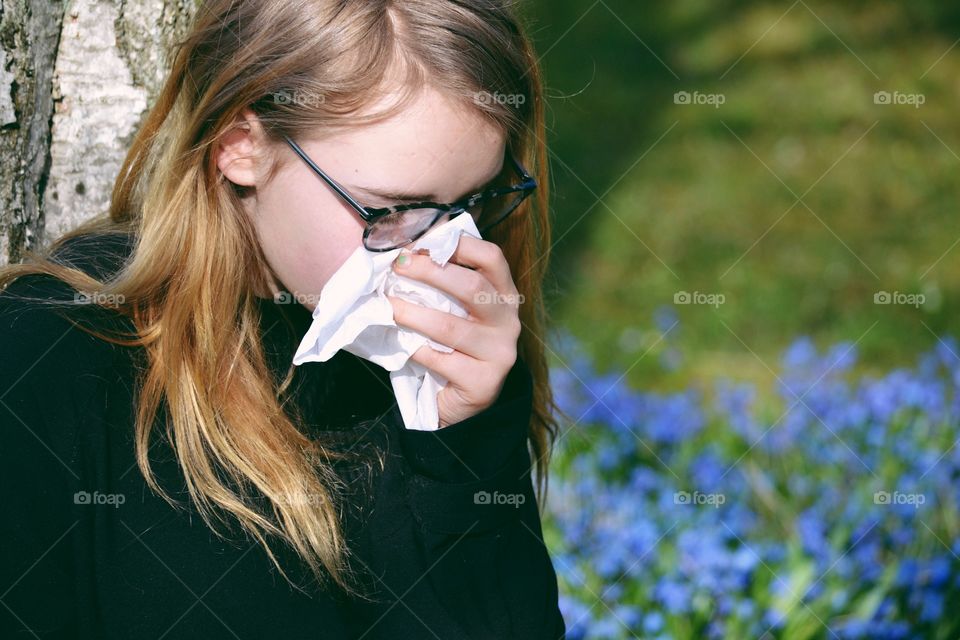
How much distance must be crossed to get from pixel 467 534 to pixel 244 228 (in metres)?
0.62

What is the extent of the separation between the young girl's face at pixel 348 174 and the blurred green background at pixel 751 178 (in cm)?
234

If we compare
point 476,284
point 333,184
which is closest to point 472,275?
point 476,284

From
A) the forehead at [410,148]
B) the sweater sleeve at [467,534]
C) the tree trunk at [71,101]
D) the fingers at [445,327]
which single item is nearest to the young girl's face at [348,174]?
the forehead at [410,148]

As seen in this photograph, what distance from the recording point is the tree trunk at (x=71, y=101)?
179cm

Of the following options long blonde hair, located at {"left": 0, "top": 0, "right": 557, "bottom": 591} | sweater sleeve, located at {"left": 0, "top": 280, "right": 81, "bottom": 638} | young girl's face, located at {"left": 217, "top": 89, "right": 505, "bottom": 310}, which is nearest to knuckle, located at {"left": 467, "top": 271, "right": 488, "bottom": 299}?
young girl's face, located at {"left": 217, "top": 89, "right": 505, "bottom": 310}

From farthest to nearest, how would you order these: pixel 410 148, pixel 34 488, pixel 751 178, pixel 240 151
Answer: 1. pixel 751 178
2. pixel 240 151
3. pixel 410 148
4. pixel 34 488

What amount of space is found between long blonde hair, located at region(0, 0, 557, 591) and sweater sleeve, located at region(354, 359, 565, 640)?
127mm

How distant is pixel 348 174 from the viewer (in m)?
1.51

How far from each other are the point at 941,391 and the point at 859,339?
112cm

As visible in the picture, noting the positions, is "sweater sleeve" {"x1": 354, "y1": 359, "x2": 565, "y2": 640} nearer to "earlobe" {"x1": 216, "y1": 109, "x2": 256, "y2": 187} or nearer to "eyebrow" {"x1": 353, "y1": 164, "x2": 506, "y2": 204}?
"eyebrow" {"x1": 353, "y1": 164, "x2": 506, "y2": 204}

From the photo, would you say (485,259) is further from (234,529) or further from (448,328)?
(234,529)

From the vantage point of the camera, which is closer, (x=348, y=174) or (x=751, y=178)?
(x=348, y=174)

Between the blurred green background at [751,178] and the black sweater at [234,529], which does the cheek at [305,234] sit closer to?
the black sweater at [234,529]

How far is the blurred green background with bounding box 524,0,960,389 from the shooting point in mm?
4277
